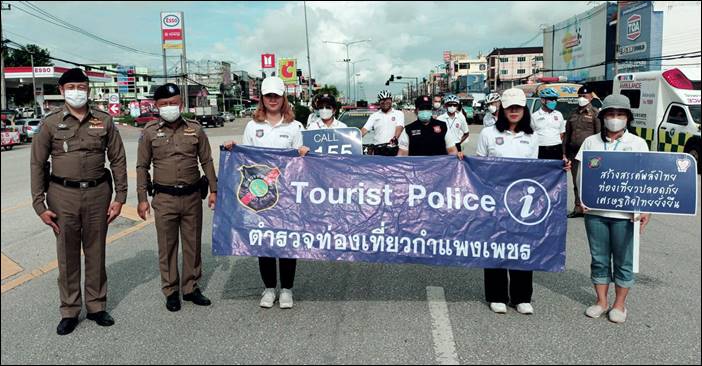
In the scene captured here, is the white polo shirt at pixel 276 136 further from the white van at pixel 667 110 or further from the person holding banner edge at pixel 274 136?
the white van at pixel 667 110

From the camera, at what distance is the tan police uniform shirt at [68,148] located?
3.93 metres

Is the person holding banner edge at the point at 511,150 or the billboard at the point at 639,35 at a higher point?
the billboard at the point at 639,35

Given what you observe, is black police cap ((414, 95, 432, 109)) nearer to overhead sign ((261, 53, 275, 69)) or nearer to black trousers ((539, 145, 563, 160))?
black trousers ((539, 145, 563, 160))

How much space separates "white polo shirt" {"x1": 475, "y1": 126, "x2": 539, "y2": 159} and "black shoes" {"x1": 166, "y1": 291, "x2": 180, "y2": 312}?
9.57 feet

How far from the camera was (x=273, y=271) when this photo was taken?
462cm

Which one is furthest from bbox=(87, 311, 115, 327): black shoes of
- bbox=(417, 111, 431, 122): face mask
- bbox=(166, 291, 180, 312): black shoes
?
bbox=(417, 111, 431, 122): face mask

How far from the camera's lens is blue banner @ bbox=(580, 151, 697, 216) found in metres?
4.04

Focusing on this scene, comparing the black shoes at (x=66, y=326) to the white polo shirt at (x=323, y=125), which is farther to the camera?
the white polo shirt at (x=323, y=125)

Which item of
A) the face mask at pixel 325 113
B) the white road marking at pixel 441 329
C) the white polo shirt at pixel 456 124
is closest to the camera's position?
the white road marking at pixel 441 329

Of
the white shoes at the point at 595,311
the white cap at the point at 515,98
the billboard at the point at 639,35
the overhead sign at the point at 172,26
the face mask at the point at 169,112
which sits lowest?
the white shoes at the point at 595,311

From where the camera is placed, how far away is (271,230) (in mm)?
4465

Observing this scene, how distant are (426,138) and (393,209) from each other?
3.12 feet

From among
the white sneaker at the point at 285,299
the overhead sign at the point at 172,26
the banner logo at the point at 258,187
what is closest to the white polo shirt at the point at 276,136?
the banner logo at the point at 258,187

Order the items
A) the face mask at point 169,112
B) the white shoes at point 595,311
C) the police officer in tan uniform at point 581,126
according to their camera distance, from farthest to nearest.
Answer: the police officer in tan uniform at point 581,126, the face mask at point 169,112, the white shoes at point 595,311
